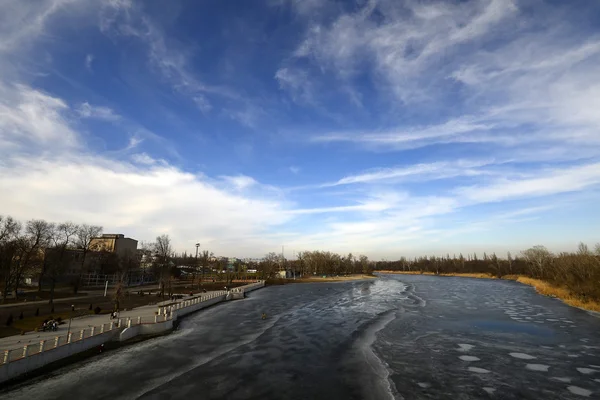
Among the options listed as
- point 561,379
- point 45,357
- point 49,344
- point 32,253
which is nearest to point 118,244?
point 32,253

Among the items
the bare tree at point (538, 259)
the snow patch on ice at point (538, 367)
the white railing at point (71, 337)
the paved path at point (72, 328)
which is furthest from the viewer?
the bare tree at point (538, 259)

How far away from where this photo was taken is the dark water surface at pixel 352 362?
2020 centimetres

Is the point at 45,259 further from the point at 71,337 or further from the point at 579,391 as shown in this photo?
the point at 579,391

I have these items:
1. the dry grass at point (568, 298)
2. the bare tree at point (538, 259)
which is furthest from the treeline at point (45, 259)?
the bare tree at point (538, 259)

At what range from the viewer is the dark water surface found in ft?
66.3

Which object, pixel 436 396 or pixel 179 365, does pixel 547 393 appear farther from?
pixel 179 365

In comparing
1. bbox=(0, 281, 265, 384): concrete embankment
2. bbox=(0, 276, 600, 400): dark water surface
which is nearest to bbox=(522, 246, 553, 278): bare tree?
bbox=(0, 276, 600, 400): dark water surface

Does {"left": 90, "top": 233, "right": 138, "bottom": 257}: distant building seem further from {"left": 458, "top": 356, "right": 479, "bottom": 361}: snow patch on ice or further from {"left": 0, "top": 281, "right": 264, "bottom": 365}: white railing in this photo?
{"left": 458, "top": 356, "right": 479, "bottom": 361}: snow patch on ice

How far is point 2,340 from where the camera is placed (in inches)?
1124

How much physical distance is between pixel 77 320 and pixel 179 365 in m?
21.9

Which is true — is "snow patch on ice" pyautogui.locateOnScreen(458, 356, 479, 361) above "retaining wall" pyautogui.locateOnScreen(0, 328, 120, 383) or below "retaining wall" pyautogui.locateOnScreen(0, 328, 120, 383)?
below

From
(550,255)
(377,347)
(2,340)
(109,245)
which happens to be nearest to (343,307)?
(377,347)

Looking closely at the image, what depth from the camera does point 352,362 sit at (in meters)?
26.7

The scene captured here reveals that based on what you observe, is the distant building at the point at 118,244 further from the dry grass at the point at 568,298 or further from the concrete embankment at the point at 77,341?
the dry grass at the point at 568,298
